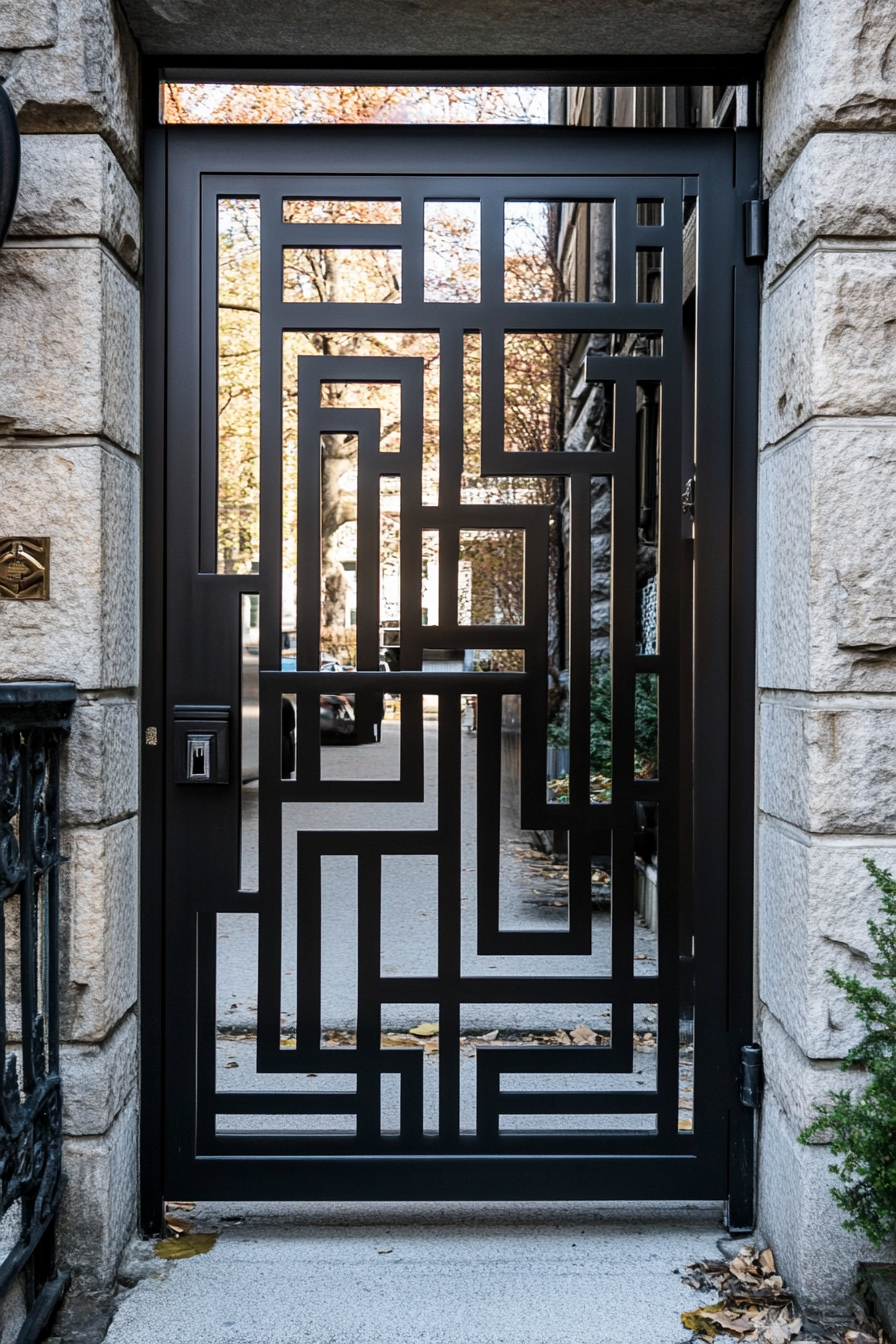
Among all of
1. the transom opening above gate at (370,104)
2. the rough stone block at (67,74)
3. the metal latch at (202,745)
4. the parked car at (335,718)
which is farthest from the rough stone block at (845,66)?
the parked car at (335,718)

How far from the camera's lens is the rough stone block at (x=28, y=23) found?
8.34 ft

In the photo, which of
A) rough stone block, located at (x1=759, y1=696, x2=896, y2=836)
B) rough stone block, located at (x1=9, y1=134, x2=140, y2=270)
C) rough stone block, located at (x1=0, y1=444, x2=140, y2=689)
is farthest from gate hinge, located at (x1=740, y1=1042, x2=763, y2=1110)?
rough stone block, located at (x1=9, y1=134, x2=140, y2=270)

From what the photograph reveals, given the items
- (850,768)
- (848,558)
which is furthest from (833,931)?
(848,558)

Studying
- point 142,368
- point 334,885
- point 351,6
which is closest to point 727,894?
point 142,368

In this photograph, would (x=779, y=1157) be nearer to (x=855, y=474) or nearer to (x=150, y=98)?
(x=855, y=474)

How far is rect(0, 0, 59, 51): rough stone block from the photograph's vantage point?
2541 mm

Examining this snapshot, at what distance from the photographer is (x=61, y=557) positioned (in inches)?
104

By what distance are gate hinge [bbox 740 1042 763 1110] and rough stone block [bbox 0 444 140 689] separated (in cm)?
198

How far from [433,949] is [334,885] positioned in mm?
1794

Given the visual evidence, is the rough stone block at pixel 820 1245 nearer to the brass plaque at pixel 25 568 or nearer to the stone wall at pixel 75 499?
the stone wall at pixel 75 499

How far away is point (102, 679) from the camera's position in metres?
2.65

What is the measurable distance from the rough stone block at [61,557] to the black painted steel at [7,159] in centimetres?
51

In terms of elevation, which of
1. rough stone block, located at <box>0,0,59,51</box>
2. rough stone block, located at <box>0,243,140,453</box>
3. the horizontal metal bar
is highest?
rough stone block, located at <box>0,0,59,51</box>

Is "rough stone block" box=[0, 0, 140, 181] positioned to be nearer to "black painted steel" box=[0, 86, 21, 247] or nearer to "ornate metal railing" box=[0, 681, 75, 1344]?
"black painted steel" box=[0, 86, 21, 247]
